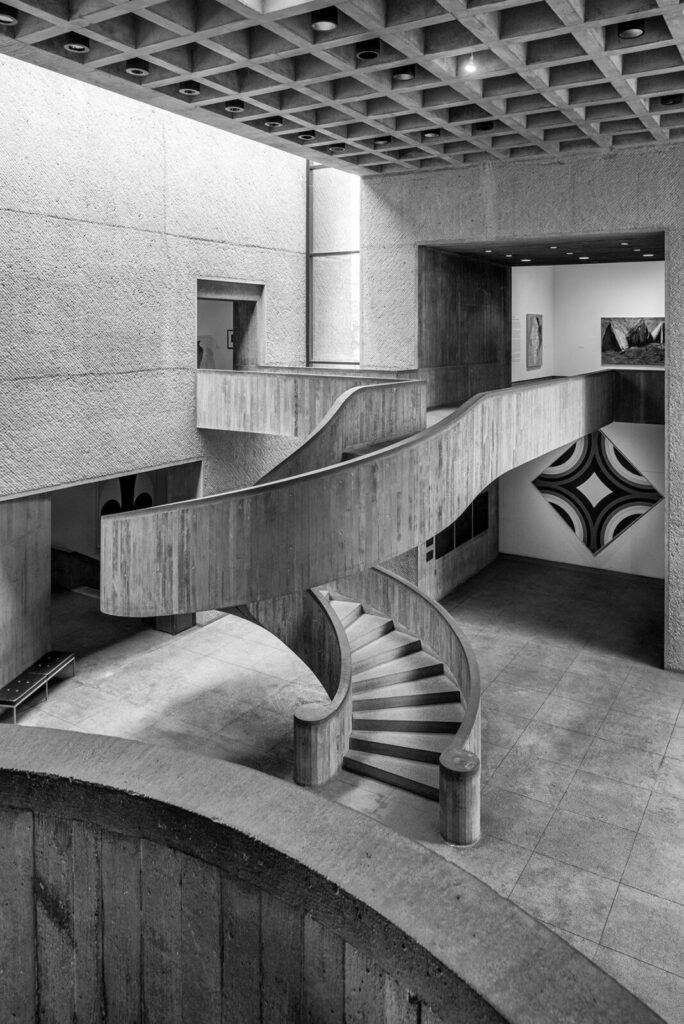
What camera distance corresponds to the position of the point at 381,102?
1155cm

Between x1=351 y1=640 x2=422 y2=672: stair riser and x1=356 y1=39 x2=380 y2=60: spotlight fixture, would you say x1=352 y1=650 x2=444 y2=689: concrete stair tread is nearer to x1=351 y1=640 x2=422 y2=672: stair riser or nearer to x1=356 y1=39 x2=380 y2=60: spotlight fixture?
x1=351 y1=640 x2=422 y2=672: stair riser

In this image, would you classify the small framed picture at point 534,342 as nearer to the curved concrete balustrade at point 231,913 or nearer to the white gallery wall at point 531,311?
the white gallery wall at point 531,311

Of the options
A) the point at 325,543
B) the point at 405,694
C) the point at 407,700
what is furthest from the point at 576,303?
the point at 325,543

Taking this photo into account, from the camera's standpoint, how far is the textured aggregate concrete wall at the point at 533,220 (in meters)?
13.1

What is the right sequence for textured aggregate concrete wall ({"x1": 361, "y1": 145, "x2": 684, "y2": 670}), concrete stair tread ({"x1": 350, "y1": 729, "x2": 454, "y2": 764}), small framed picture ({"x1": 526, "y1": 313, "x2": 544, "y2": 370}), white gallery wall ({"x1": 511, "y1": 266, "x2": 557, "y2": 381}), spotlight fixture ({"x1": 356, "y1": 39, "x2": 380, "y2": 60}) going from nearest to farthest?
spotlight fixture ({"x1": 356, "y1": 39, "x2": 380, "y2": 60}) < concrete stair tread ({"x1": 350, "y1": 729, "x2": 454, "y2": 764}) < textured aggregate concrete wall ({"x1": 361, "y1": 145, "x2": 684, "y2": 670}) < white gallery wall ({"x1": 511, "y1": 266, "x2": 557, "y2": 381}) < small framed picture ({"x1": 526, "y1": 313, "x2": 544, "y2": 370})

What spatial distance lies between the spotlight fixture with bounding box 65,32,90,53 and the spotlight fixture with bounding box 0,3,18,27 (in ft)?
2.34

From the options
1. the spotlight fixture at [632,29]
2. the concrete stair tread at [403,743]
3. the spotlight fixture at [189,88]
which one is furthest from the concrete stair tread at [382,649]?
the spotlight fixture at [632,29]

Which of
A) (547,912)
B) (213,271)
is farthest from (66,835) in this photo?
(213,271)

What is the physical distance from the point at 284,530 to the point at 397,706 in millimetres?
4367

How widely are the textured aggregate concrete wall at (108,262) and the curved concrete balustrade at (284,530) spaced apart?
5.47m

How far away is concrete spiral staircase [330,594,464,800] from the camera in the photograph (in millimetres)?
10250

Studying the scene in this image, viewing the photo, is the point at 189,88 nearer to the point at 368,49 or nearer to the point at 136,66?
the point at 136,66

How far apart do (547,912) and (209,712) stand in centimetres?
616

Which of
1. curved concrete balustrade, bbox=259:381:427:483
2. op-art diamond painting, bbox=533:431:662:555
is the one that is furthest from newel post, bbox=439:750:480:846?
op-art diamond painting, bbox=533:431:662:555
